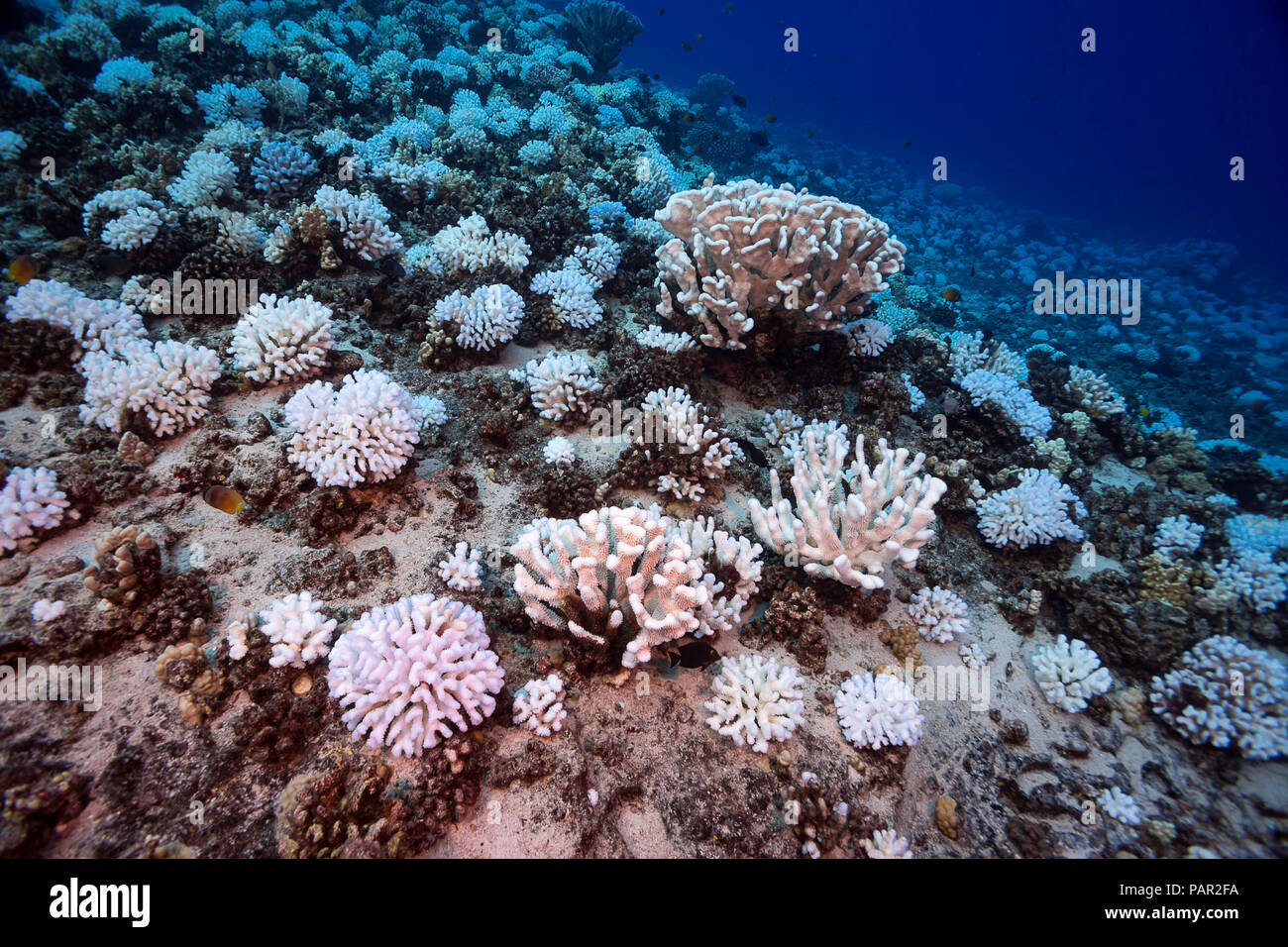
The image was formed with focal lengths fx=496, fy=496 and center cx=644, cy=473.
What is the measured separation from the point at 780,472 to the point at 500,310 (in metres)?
4.11

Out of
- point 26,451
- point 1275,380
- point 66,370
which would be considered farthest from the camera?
point 1275,380

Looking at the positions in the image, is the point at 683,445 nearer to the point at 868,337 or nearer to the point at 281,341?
the point at 868,337

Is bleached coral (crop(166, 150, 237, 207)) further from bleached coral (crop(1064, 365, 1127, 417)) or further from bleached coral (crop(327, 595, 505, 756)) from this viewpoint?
bleached coral (crop(1064, 365, 1127, 417))

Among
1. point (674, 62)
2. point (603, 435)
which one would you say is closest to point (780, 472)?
point (603, 435)

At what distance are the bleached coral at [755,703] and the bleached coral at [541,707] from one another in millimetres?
1131

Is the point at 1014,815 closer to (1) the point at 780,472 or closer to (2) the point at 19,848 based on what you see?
(1) the point at 780,472

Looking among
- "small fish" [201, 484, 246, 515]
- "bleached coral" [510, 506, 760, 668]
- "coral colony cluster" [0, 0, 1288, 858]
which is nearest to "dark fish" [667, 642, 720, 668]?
"coral colony cluster" [0, 0, 1288, 858]

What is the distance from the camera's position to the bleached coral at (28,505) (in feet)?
12.5

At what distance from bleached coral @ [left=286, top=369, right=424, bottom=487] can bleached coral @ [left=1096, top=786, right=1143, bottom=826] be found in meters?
6.68

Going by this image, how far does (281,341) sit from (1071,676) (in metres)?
8.70

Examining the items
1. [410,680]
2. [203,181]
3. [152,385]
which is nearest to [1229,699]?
[410,680]

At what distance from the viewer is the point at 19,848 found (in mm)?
2607

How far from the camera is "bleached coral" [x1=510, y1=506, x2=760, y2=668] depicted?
3465mm

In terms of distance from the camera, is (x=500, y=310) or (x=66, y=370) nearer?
(x=66, y=370)
